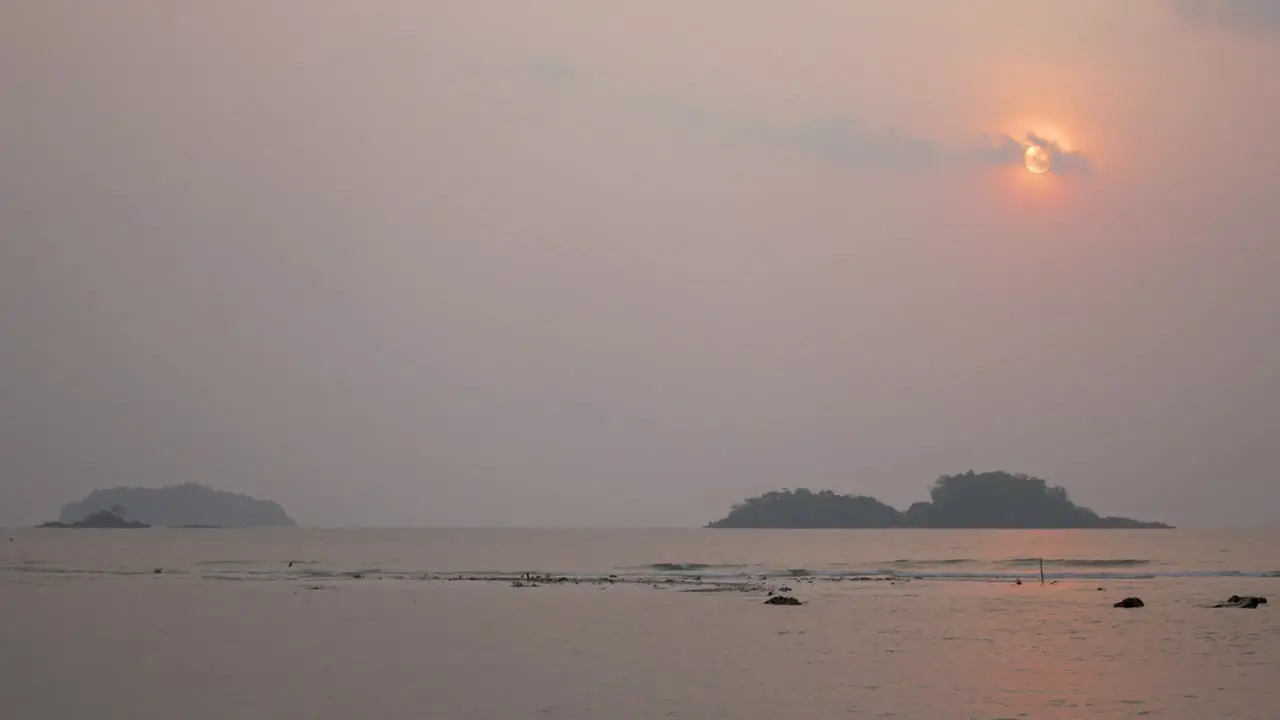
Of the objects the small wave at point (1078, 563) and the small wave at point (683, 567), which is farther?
the small wave at point (1078, 563)

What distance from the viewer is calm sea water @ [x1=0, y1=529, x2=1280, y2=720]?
1492 inches

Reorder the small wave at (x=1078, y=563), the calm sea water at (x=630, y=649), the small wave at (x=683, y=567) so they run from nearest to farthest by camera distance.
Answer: the calm sea water at (x=630, y=649) → the small wave at (x=683, y=567) → the small wave at (x=1078, y=563)

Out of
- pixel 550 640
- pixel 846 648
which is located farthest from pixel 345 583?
pixel 846 648

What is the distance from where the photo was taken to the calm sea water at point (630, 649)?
124ft

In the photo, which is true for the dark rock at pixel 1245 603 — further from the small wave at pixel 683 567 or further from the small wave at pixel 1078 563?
the small wave at pixel 683 567

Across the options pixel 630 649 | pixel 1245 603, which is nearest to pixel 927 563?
pixel 1245 603

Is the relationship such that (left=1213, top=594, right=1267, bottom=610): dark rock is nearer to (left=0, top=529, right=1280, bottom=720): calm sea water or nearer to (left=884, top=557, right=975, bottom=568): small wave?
(left=0, top=529, right=1280, bottom=720): calm sea water

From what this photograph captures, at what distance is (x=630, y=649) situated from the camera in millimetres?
52562

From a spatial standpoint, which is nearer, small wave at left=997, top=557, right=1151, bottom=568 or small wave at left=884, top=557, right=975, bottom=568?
small wave at left=997, top=557, right=1151, bottom=568

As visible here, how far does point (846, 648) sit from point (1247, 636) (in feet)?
66.1

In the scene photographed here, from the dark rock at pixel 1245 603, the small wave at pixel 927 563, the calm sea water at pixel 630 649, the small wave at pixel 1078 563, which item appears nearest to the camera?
the calm sea water at pixel 630 649

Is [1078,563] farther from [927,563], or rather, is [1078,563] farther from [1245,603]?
[1245,603]

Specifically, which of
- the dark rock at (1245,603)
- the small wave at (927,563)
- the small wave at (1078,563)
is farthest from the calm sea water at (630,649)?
the small wave at (927,563)

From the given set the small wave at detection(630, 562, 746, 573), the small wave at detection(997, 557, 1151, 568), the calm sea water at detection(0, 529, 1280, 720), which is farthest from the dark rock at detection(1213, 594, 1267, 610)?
the small wave at detection(630, 562, 746, 573)
